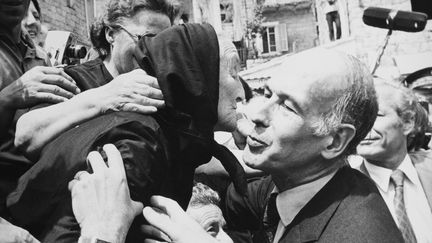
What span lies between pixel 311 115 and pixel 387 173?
59.4 inches

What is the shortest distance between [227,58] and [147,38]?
1.23ft

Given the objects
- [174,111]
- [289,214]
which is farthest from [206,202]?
[174,111]

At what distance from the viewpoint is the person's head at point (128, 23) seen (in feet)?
7.68

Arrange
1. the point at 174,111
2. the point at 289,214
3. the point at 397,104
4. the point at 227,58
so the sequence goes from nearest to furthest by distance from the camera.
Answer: the point at 174,111
the point at 289,214
the point at 227,58
the point at 397,104

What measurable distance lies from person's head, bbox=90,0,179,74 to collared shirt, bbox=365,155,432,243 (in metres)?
1.63

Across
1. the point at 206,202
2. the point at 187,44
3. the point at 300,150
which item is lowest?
the point at 206,202

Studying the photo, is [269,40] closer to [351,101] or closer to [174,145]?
[351,101]

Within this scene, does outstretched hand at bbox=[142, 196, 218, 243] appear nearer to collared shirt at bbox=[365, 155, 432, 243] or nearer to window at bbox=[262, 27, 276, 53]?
collared shirt at bbox=[365, 155, 432, 243]

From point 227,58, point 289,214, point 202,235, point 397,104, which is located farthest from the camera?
point 397,104

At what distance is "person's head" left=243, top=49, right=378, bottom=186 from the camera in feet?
5.28

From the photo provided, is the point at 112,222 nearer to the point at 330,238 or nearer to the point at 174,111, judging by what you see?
the point at 174,111

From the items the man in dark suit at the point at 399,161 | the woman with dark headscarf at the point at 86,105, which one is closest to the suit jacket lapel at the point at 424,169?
the man in dark suit at the point at 399,161

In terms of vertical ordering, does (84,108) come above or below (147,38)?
below

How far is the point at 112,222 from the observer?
1.29 m
